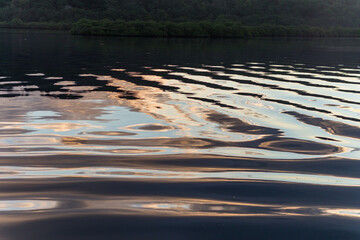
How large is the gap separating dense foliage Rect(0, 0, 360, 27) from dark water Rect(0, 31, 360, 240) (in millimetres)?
102689

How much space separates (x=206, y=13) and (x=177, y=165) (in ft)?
385

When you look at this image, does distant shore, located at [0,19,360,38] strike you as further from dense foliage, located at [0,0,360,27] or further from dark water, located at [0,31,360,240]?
dark water, located at [0,31,360,240]

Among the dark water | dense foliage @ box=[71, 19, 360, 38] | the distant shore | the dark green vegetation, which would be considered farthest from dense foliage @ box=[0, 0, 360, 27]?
the dark water

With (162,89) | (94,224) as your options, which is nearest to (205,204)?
(94,224)

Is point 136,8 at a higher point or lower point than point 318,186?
higher

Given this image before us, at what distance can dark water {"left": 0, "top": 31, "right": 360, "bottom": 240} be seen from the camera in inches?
161

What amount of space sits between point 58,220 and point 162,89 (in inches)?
389

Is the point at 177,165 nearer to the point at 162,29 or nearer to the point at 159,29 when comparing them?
the point at 159,29

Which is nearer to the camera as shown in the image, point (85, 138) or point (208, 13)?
point (85, 138)

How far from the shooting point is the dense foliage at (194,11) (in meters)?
109

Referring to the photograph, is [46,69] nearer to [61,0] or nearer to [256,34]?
[256,34]

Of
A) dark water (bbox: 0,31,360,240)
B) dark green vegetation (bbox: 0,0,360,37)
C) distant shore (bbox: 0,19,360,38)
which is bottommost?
dark water (bbox: 0,31,360,240)

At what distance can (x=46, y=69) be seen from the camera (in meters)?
18.7

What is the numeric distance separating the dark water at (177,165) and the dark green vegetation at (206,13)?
7705 centimetres
